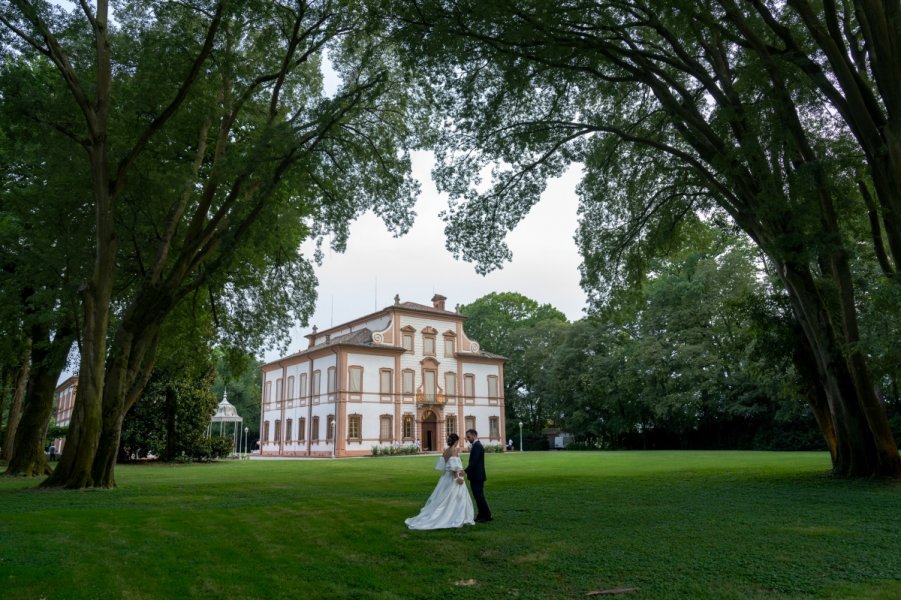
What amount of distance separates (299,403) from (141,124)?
34.7 metres

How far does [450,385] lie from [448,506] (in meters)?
38.1

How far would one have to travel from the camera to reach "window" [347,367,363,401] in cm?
4159

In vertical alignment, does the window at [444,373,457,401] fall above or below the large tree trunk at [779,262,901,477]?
above

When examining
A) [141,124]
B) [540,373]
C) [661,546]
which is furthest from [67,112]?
[540,373]

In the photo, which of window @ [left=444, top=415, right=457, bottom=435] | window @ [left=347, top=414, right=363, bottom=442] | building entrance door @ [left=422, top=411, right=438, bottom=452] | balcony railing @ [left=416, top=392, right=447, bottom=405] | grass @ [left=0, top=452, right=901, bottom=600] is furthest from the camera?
window @ [left=444, top=415, right=457, bottom=435]

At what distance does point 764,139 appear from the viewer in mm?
11609

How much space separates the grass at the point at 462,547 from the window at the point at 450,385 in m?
34.7

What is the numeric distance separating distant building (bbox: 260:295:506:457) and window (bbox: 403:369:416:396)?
0.07 metres

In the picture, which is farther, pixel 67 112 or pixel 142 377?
pixel 142 377

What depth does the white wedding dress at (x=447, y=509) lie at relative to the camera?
26.3 ft

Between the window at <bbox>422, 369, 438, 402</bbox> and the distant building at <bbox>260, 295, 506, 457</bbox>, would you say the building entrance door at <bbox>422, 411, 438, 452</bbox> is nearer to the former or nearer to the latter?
the distant building at <bbox>260, 295, 506, 457</bbox>

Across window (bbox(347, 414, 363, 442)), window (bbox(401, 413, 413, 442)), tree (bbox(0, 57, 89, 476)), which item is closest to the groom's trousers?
tree (bbox(0, 57, 89, 476))

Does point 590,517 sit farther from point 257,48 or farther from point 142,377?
point 257,48

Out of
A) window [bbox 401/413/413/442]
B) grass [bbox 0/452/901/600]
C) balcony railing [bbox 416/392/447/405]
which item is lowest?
grass [bbox 0/452/901/600]
